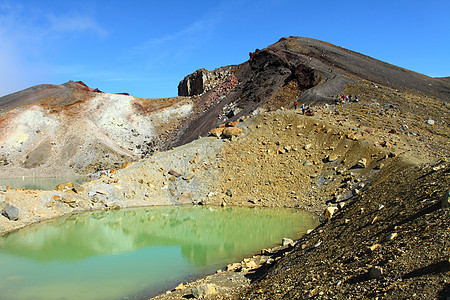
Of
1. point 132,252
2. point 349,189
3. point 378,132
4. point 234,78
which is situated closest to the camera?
point 132,252

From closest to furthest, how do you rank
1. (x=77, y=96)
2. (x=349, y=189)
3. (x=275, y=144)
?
1. (x=349, y=189)
2. (x=275, y=144)
3. (x=77, y=96)

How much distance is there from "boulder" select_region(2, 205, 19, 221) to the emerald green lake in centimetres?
143

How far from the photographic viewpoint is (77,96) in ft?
206

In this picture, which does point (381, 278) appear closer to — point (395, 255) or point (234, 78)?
point (395, 255)

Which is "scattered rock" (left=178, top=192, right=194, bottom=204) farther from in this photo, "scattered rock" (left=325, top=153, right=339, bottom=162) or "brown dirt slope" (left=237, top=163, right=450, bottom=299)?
"brown dirt slope" (left=237, top=163, right=450, bottom=299)

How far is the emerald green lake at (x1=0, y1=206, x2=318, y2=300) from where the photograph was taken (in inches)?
466

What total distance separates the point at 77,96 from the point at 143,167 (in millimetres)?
41565

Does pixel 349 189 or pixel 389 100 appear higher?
pixel 389 100

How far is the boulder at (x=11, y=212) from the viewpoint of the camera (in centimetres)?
2108

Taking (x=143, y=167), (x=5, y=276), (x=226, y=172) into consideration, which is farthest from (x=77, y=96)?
(x=5, y=276)

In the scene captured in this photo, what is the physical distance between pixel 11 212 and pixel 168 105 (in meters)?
42.3

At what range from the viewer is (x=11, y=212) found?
21203 mm

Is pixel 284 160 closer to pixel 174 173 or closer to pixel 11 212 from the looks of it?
pixel 174 173

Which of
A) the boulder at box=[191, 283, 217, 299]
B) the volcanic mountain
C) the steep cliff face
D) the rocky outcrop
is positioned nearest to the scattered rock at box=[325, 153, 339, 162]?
the volcanic mountain
